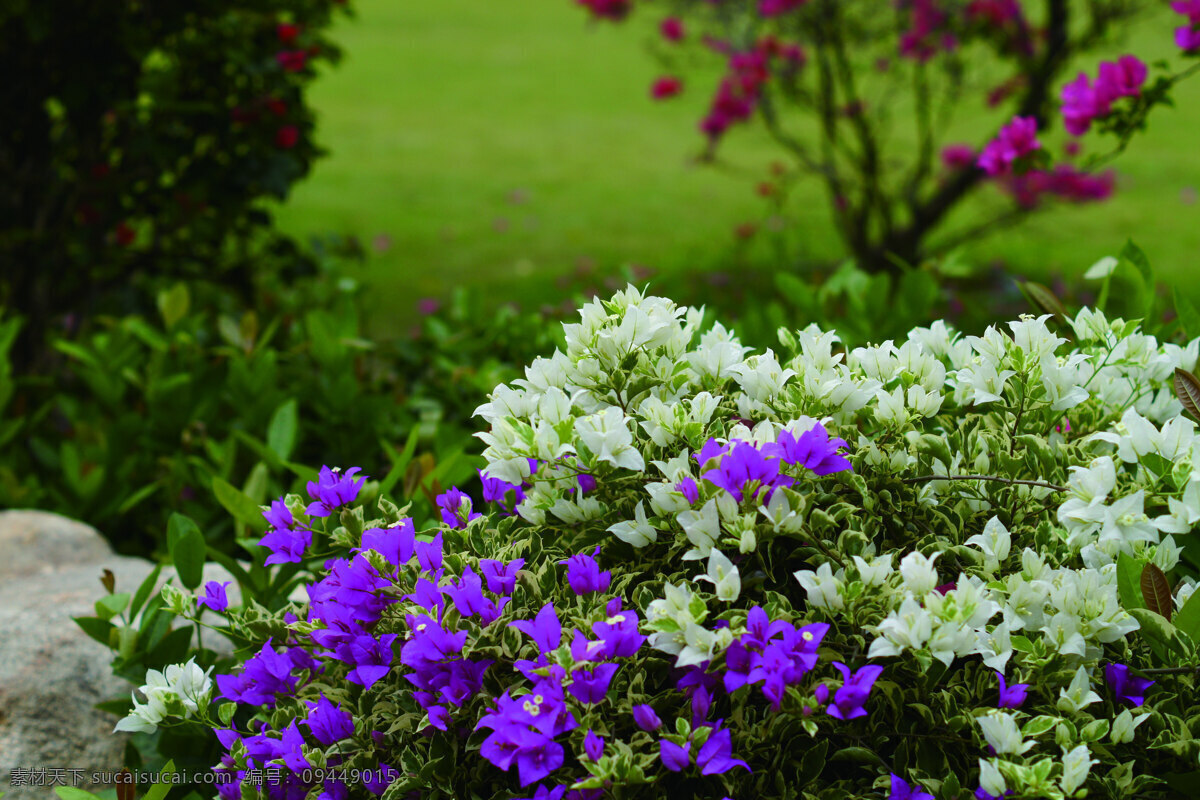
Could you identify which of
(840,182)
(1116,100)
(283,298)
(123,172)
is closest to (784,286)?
(1116,100)

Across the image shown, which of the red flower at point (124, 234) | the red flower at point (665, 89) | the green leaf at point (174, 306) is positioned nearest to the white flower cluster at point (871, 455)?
the green leaf at point (174, 306)

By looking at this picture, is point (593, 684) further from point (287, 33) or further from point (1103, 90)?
point (287, 33)

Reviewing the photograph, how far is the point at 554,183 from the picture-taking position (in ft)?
36.2

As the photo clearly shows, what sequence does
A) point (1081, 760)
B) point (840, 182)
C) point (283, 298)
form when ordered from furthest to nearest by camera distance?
point (840, 182), point (283, 298), point (1081, 760)

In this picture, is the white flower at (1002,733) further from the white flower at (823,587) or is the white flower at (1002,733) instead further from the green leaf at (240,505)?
the green leaf at (240,505)

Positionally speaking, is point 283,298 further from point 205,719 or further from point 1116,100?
point 1116,100

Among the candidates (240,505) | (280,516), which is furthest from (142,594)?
(280,516)

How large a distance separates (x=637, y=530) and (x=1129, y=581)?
2.39 ft

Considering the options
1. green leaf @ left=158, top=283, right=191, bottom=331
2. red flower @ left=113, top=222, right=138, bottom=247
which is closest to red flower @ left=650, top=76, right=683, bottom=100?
red flower @ left=113, top=222, right=138, bottom=247

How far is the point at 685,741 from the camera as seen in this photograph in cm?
133

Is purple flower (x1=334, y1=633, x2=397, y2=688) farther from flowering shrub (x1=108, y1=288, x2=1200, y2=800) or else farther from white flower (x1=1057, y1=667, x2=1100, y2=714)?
white flower (x1=1057, y1=667, x2=1100, y2=714)

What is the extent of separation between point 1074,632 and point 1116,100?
1949 mm

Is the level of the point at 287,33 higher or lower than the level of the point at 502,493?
higher

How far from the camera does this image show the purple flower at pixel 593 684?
52.7 inches
